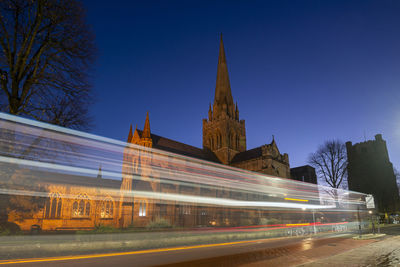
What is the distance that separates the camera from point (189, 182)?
20562mm

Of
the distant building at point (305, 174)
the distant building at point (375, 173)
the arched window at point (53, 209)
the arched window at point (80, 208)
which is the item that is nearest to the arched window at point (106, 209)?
the arched window at point (80, 208)

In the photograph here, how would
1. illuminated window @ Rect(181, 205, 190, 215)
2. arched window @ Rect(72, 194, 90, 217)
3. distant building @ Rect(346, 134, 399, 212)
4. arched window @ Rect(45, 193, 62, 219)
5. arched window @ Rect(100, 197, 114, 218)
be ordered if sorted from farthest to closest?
distant building @ Rect(346, 134, 399, 212) < illuminated window @ Rect(181, 205, 190, 215) < arched window @ Rect(100, 197, 114, 218) < arched window @ Rect(72, 194, 90, 217) < arched window @ Rect(45, 193, 62, 219)

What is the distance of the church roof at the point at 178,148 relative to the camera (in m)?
44.4

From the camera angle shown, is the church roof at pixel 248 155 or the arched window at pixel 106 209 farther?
the church roof at pixel 248 155

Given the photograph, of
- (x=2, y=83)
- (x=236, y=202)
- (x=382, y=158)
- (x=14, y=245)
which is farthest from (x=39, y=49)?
(x=382, y=158)

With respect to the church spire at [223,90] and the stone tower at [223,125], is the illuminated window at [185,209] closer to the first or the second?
the stone tower at [223,125]

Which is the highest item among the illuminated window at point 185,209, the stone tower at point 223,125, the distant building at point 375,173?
the stone tower at point 223,125

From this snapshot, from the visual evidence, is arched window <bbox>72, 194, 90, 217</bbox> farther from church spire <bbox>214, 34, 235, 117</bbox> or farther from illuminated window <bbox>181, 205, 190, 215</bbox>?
church spire <bbox>214, 34, 235, 117</bbox>

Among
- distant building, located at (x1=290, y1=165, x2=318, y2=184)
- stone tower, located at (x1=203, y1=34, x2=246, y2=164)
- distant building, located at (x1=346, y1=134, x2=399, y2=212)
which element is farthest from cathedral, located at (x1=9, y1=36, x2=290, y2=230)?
distant building, located at (x1=290, y1=165, x2=318, y2=184)

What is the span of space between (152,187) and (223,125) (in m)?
37.1

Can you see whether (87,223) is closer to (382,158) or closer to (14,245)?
(14,245)

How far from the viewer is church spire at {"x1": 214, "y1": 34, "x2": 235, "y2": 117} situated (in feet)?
196

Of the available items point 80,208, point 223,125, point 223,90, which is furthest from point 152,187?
point 223,90

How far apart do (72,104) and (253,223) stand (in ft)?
59.5
